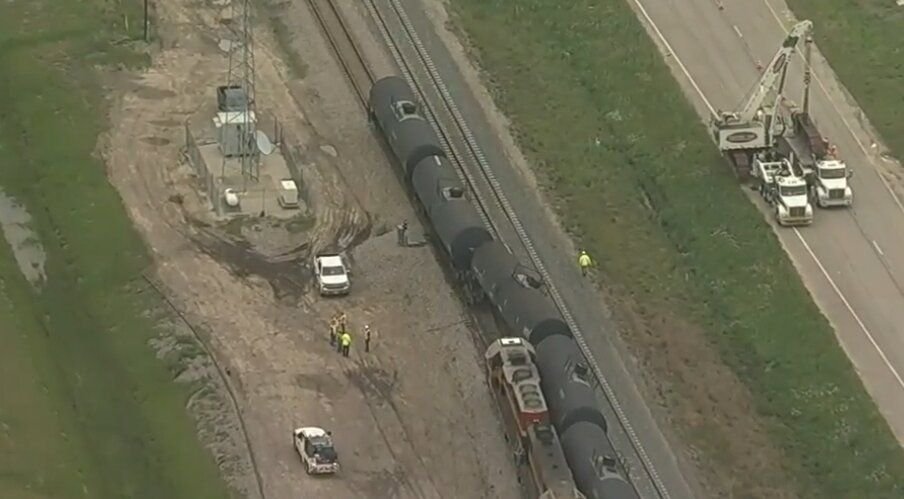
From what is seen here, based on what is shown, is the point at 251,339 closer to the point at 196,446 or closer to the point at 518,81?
the point at 196,446

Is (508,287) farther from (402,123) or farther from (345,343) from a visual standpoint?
(402,123)

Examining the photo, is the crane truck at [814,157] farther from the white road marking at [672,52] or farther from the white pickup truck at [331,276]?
the white pickup truck at [331,276]

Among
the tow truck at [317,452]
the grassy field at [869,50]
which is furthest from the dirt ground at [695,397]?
the grassy field at [869,50]

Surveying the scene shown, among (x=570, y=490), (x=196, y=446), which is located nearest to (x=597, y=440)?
(x=570, y=490)

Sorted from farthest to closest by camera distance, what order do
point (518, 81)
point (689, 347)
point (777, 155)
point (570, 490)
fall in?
point (518, 81) → point (777, 155) → point (689, 347) → point (570, 490)

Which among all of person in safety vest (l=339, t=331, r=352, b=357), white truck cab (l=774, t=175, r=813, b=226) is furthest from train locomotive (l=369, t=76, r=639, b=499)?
white truck cab (l=774, t=175, r=813, b=226)

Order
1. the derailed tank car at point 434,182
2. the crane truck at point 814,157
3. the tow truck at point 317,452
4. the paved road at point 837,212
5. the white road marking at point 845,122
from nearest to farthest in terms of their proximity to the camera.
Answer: the tow truck at point 317,452, the paved road at point 837,212, the derailed tank car at point 434,182, the crane truck at point 814,157, the white road marking at point 845,122
